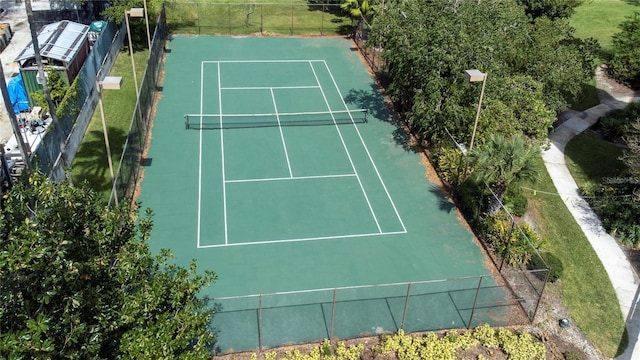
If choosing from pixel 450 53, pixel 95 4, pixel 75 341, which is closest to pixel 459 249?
pixel 450 53

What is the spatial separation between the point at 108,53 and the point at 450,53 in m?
19.3

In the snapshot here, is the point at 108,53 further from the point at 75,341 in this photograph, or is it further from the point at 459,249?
the point at 75,341

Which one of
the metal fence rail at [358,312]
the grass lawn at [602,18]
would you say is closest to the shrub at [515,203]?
the metal fence rail at [358,312]

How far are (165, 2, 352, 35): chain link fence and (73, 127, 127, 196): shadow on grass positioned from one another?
49.0ft

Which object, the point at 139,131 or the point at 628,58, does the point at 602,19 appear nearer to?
the point at 628,58

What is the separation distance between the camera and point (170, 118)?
93.0 ft

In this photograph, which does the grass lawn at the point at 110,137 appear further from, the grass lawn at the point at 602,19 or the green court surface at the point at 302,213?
the grass lawn at the point at 602,19

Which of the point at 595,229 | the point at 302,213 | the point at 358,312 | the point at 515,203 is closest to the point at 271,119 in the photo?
the point at 302,213

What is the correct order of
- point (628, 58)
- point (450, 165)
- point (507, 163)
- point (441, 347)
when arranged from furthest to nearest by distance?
point (628, 58) < point (450, 165) < point (507, 163) < point (441, 347)

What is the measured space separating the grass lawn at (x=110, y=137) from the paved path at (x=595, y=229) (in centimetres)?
1911

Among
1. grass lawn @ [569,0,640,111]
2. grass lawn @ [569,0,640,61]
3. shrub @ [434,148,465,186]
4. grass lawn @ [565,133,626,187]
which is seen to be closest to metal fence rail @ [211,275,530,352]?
shrub @ [434,148,465,186]

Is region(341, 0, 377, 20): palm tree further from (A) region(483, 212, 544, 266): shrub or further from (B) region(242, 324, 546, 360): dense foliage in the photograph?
(B) region(242, 324, 546, 360): dense foliage

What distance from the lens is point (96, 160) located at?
2444 centimetres

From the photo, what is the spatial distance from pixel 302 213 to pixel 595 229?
38.8 ft
